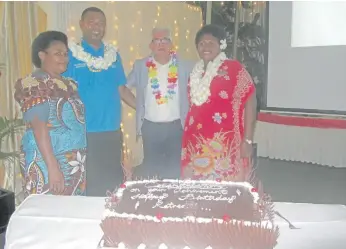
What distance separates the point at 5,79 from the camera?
9.37ft

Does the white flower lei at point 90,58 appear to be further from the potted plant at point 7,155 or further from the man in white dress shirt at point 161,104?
the potted plant at point 7,155

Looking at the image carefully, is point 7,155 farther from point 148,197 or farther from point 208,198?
point 208,198

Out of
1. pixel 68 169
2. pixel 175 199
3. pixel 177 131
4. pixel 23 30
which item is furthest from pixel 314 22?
pixel 175 199

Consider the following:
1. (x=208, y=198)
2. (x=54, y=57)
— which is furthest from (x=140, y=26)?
(x=208, y=198)

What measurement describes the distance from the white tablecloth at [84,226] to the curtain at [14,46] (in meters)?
1.57

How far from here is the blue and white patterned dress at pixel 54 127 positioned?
6.02 feet

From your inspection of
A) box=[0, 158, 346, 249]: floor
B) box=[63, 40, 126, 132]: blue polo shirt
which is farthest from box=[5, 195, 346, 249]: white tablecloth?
box=[0, 158, 346, 249]: floor

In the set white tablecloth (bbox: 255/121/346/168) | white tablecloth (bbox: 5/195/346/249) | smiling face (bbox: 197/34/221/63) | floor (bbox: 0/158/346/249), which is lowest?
floor (bbox: 0/158/346/249)

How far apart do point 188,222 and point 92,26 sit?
1865mm

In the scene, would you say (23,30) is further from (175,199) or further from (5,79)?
(175,199)

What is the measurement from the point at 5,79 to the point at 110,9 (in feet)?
3.43

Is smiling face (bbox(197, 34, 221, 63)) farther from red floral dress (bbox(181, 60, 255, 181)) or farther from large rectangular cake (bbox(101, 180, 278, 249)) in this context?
large rectangular cake (bbox(101, 180, 278, 249))

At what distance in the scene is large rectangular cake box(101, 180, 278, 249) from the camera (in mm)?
1053

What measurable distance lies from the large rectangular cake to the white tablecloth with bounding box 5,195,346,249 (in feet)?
0.34
